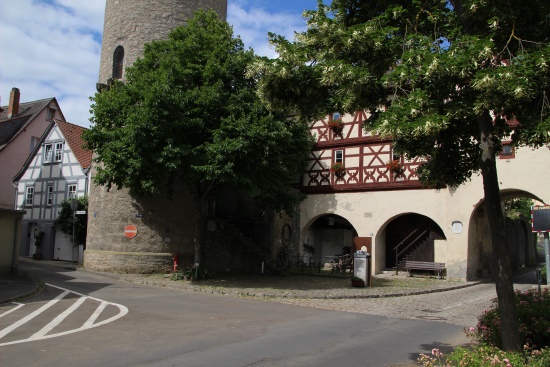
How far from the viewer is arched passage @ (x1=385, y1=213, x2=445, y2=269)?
79.3 feet

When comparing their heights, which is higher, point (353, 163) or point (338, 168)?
point (353, 163)

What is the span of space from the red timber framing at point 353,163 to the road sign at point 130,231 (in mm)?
10256

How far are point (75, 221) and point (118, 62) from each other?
10.1m

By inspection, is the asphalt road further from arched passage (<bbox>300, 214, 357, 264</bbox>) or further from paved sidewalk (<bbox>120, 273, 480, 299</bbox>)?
arched passage (<bbox>300, 214, 357, 264</bbox>)

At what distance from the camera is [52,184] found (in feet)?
105

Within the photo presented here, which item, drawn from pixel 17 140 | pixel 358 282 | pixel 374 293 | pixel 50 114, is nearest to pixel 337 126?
pixel 358 282

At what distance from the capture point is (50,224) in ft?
103

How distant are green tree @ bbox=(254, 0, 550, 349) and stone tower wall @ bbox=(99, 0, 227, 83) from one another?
1734 cm

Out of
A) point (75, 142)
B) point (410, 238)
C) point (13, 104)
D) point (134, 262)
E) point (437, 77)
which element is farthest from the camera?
point (13, 104)

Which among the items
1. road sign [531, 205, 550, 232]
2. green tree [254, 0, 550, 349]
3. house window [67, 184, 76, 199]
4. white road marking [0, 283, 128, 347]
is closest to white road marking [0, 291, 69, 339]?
white road marking [0, 283, 128, 347]

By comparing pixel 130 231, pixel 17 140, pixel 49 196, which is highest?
pixel 17 140

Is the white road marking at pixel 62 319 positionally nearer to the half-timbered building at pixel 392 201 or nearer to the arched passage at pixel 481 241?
the half-timbered building at pixel 392 201

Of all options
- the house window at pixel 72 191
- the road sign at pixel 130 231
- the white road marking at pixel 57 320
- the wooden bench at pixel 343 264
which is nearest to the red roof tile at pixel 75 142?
the house window at pixel 72 191

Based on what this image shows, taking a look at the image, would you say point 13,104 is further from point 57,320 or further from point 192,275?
point 57,320
